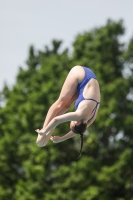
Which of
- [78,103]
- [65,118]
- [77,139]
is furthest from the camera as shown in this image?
[77,139]

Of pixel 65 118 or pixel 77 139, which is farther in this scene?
pixel 77 139

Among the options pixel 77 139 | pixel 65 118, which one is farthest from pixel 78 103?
pixel 77 139

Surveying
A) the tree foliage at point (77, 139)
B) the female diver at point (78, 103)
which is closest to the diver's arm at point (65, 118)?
the female diver at point (78, 103)

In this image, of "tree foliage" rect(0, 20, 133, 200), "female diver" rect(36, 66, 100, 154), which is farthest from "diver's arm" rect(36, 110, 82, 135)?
"tree foliage" rect(0, 20, 133, 200)

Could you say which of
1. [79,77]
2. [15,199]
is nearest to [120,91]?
[15,199]

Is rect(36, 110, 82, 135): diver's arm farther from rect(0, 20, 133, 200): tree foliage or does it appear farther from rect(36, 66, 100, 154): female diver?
rect(0, 20, 133, 200): tree foliage

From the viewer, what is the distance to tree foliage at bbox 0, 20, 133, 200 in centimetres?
3747

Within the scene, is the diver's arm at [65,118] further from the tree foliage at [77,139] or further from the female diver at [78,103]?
the tree foliage at [77,139]

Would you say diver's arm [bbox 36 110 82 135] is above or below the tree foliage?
below

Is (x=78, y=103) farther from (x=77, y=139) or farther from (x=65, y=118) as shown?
(x=77, y=139)

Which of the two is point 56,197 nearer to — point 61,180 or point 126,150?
point 61,180

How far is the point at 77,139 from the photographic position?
38.7 metres

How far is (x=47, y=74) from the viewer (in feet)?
136

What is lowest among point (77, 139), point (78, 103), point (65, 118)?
point (65, 118)
